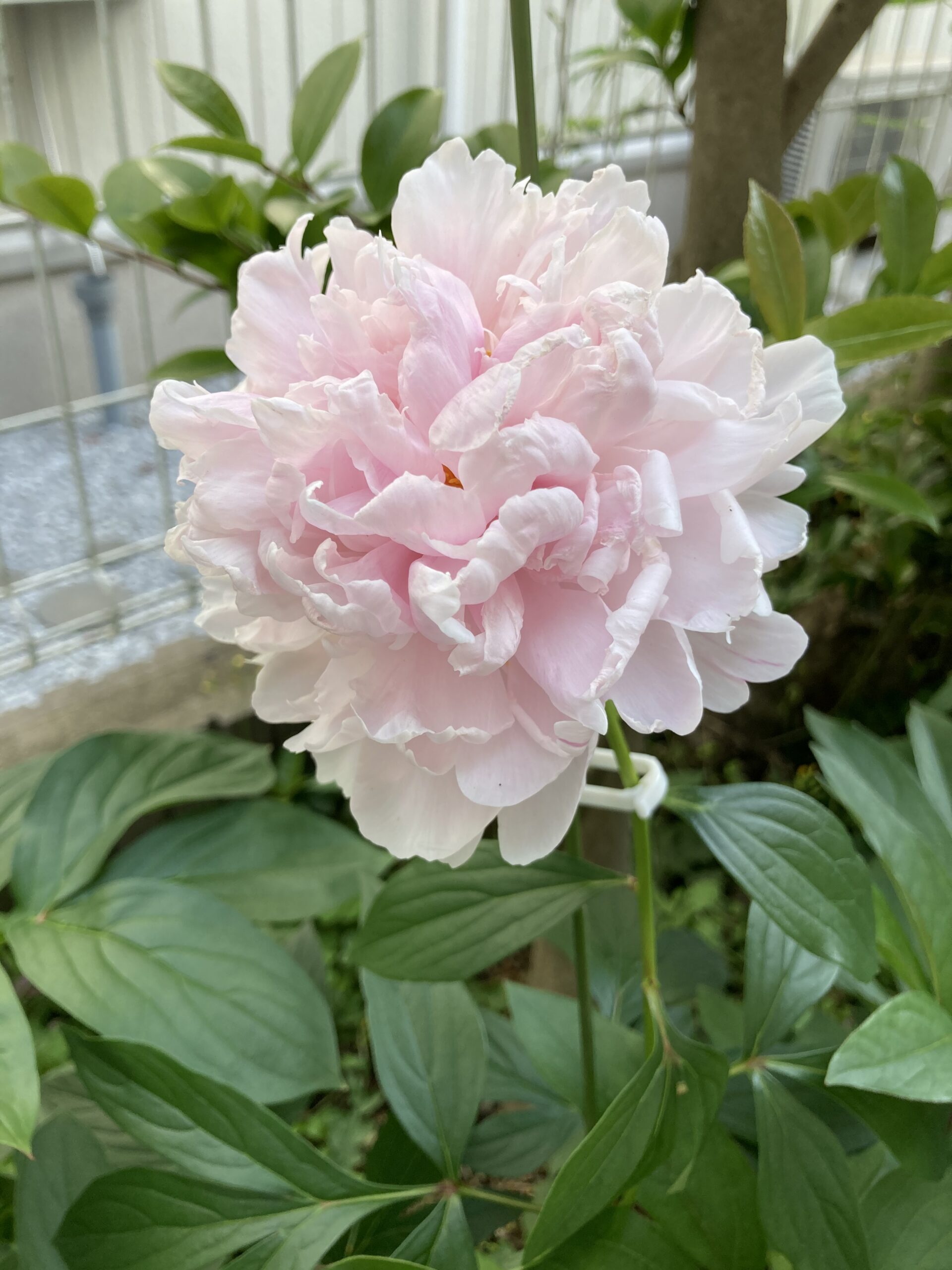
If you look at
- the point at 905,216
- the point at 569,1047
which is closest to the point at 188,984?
the point at 569,1047

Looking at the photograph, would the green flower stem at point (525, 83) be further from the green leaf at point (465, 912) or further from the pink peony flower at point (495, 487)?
the green leaf at point (465, 912)

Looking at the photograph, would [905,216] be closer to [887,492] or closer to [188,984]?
[887,492]

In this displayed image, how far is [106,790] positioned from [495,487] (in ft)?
1.64

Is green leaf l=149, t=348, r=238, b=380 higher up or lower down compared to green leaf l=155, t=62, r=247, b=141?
lower down

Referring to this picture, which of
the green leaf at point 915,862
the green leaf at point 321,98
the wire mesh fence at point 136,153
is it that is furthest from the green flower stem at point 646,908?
→ the wire mesh fence at point 136,153

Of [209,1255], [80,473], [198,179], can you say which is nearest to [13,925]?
[209,1255]

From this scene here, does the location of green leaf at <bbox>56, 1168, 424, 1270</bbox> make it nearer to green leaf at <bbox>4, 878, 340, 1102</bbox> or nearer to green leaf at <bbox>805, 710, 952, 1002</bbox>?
green leaf at <bbox>4, 878, 340, 1102</bbox>

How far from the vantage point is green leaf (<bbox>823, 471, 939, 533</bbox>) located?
1.76 feet

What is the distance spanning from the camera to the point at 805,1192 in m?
0.40

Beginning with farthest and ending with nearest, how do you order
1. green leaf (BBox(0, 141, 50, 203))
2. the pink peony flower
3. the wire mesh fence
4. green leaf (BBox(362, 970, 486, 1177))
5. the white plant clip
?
the wire mesh fence, green leaf (BBox(0, 141, 50, 203)), green leaf (BBox(362, 970, 486, 1177)), the white plant clip, the pink peony flower

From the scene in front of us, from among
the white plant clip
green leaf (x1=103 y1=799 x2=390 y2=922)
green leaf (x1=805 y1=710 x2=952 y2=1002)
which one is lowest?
green leaf (x1=103 y1=799 x2=390 y2=922)

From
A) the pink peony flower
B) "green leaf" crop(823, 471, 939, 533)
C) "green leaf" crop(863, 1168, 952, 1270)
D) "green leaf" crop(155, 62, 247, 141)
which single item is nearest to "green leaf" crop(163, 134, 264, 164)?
"green leaf" crop(155, 62, 247, 141)

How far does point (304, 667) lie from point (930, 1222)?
36 centimetres

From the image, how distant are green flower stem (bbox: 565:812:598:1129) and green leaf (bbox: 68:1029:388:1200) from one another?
14 cm
